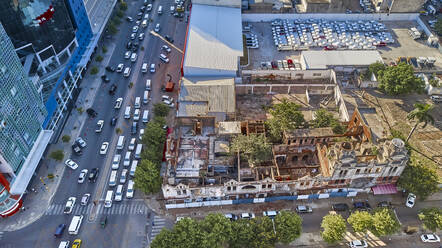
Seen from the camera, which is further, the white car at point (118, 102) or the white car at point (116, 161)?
the white car at point (118, 102)

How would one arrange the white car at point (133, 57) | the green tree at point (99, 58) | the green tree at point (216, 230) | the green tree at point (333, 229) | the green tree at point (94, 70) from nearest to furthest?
the green tree at point (216, 230), the green tree at point (333, 229), the green tree at point (94, 70), the green tree at point (99, 58), the white car at point (133, 57)

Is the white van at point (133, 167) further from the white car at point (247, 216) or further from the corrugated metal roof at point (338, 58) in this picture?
the corrugated metal roof at point (338, 58)

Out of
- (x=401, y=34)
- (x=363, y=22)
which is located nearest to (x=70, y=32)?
(x=363, y=22)

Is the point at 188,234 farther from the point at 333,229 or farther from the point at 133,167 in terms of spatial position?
the point at 333,229

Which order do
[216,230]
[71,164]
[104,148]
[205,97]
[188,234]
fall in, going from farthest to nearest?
[205,97] < [104,148] < [71,164] < [216,230] < [188,234]

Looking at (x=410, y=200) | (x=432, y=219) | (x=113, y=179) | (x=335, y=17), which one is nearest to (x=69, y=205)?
(x=113, y=179)

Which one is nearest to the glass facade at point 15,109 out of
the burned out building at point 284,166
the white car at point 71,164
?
the white car at point 71,164

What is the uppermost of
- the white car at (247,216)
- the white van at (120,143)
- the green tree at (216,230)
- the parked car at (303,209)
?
the parked car at (303,209)
